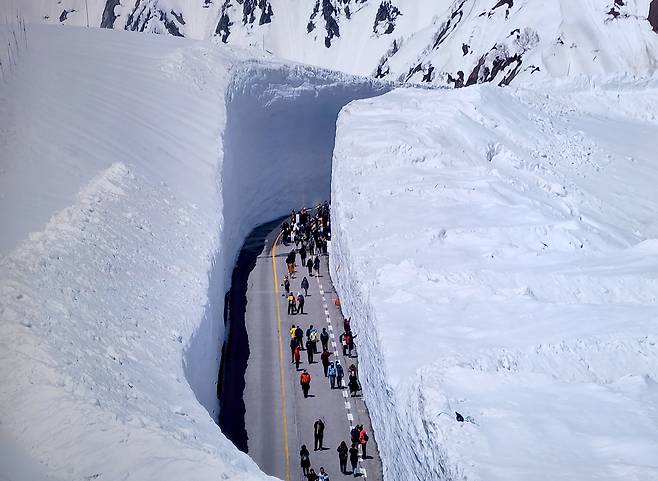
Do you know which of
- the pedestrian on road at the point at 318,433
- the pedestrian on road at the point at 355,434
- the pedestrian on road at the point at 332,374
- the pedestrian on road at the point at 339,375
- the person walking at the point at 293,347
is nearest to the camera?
the pedestrian on road at the point at 355,434

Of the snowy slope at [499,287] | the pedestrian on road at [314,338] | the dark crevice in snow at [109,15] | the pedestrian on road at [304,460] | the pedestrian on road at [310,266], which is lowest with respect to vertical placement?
the pedestrian on road at [304,460]

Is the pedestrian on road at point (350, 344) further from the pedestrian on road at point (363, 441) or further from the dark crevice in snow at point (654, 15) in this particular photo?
the dark crevice in snow at point (654, 15)

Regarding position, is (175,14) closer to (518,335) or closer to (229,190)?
(229,190)

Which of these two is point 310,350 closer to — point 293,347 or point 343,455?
point 293,347

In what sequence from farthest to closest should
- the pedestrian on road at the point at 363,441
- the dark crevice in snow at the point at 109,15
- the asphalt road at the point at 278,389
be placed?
1. the dark crevice in snow at the point at 109,15
2. the asphalt road at the point at 278,389
3. the pedestrian on road at the point at 363,441

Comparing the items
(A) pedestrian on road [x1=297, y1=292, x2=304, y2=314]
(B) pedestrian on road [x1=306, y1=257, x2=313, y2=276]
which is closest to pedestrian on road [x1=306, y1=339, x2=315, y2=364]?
(A) pedestrian on road [x1=297, y1=292, x2=304, y2=314]

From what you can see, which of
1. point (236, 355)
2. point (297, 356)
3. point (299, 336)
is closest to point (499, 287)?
point (297, 356)

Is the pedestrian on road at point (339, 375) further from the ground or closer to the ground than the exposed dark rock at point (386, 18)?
closer to the ground

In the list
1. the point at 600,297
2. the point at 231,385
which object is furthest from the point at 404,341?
the point at 231,385

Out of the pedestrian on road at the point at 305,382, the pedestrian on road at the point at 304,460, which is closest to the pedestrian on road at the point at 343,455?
the pedestrian on road at the point at 304,460
